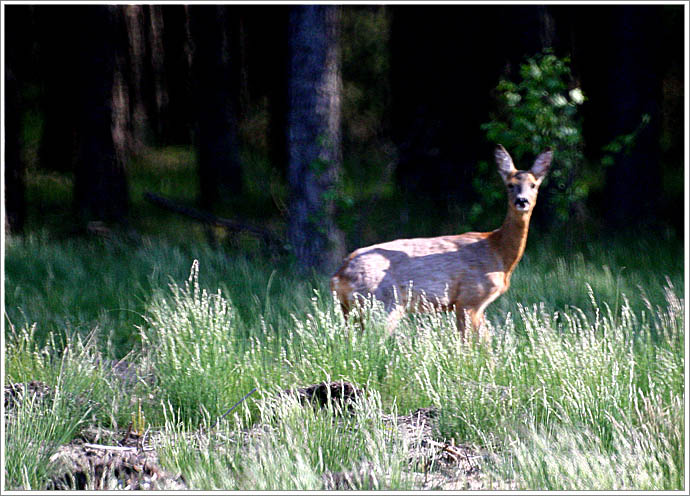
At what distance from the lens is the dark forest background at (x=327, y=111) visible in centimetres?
991

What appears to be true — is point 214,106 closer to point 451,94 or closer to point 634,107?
point 451,94

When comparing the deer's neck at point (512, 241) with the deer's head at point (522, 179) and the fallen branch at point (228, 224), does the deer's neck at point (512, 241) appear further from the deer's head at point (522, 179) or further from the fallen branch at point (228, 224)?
the fallen branch at point (228, 224)

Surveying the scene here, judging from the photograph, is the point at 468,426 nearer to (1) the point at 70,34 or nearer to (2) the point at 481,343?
(2) the point at 481,343

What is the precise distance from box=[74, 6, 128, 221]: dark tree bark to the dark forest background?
27mm

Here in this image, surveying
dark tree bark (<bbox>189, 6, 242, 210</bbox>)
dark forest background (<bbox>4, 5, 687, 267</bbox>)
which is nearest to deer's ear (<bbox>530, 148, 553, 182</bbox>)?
dark forest background (<bbox>4, 5, 687, 267</bbox>)

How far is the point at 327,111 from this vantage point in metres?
9.74

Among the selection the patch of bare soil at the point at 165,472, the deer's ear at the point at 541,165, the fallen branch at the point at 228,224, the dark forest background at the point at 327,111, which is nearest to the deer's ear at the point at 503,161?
the deer's ear at the point at 541,165

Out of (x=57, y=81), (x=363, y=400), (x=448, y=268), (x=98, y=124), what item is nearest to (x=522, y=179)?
(x=448, y=268)

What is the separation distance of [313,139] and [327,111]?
35cm

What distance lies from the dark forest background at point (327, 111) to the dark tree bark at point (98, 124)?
3cm

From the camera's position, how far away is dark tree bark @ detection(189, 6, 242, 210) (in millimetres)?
16927

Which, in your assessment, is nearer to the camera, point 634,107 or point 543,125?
point 543,125

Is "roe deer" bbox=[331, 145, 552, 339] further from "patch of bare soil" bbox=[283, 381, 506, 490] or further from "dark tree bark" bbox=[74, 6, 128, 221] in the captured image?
"dark tree bark" bbox=[74, 6, 128, 221]

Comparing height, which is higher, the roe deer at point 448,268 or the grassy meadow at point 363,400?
the roe deer at point 448,268
